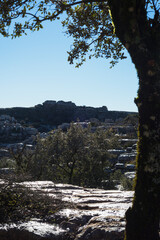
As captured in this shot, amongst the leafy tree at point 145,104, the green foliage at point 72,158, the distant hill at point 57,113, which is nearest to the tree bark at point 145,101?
the leafy tree at point 145,104

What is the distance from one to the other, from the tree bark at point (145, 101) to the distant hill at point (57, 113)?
287 feet

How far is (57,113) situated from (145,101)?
94993 millimetres

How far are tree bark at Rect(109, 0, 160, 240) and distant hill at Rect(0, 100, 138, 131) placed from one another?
8746 cm

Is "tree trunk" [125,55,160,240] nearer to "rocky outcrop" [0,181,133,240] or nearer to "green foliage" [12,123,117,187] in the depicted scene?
"rocky outcrop" [0,181,133,240]

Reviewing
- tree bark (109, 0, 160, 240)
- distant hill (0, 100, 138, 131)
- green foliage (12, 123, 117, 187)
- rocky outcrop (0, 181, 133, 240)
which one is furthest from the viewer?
distant hill (0, 100, 138, 131)

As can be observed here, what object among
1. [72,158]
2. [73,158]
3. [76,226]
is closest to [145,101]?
[76,226]

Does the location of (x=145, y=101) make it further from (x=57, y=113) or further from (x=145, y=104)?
(x=57, y=113)

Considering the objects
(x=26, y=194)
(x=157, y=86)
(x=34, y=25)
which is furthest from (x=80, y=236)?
(x=34, y=25)

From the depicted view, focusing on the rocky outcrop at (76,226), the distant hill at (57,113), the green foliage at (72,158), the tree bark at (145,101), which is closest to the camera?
the tree bark at (145,101)

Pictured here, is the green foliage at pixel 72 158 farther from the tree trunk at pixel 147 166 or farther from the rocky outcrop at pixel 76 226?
the tree trunk at pixel 147 166

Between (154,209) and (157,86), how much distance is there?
1.87m

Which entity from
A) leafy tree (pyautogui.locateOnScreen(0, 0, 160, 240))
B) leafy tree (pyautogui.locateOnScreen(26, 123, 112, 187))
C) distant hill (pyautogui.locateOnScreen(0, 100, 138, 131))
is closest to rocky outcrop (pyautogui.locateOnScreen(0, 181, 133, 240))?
leafy tree (pyautogui.locateOnScreen(0, 0, 160, 240))

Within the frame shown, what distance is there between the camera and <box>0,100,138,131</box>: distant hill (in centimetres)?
9388

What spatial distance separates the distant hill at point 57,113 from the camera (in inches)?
3696
